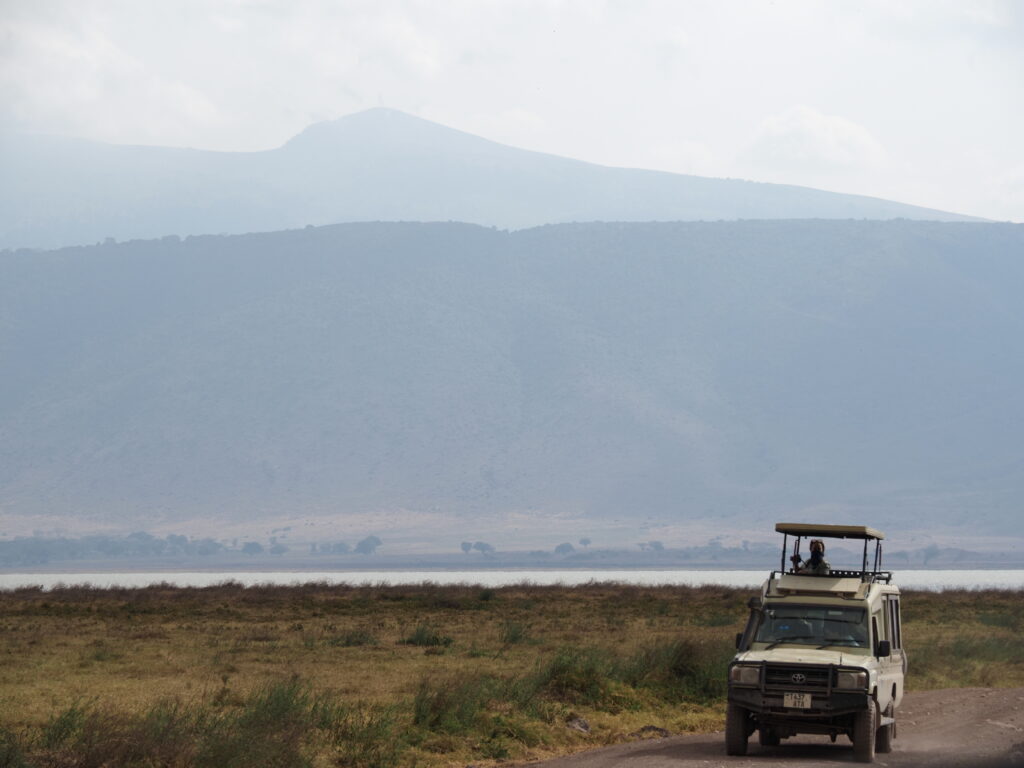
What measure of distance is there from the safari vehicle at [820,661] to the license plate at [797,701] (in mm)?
12

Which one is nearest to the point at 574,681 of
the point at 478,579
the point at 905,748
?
the point at 905,748

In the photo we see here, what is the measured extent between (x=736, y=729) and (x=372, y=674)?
43.0 ft

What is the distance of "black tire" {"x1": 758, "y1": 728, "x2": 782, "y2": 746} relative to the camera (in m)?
20.6

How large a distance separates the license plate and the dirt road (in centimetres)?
65

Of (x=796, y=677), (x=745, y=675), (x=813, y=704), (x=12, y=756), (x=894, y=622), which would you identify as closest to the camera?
(x=12, y=756)

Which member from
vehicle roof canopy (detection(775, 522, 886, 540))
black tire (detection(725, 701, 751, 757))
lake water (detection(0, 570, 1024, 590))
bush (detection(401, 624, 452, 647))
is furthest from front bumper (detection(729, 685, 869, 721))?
lake water (detection(0, 570, 1024, 590))

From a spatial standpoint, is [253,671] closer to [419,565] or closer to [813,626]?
[813,626]

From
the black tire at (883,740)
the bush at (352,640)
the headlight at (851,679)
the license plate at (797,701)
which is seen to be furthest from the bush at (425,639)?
the headlight at (851,679)

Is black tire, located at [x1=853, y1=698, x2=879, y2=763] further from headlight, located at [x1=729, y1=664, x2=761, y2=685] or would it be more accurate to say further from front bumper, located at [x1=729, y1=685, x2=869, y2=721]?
headlight, located at [x1=729, y1=664, x2=761, y2=685]

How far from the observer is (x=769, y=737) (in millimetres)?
20812

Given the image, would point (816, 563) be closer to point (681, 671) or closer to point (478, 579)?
point (681, 671)

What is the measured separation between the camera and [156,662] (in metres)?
33.3

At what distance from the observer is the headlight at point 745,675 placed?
63.4 feet

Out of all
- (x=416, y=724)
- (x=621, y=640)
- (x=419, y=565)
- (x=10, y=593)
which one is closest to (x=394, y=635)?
(x=621, y=640)
